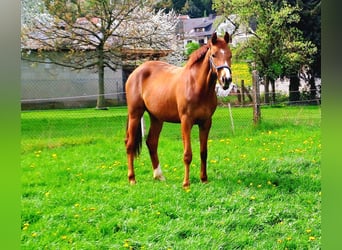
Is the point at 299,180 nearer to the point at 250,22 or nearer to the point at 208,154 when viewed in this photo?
the point at 208,154

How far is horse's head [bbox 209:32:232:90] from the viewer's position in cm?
173

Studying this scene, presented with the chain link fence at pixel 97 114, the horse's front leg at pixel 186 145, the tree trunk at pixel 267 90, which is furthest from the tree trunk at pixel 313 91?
the horse's front leg at pixel 186 145

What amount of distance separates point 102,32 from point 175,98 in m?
0.41

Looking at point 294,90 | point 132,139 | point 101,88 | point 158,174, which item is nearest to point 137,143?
point 132,139

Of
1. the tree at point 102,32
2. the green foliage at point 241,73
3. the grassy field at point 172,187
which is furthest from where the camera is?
the green foliage at point 241,73

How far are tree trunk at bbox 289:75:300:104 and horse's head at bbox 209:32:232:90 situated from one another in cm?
39

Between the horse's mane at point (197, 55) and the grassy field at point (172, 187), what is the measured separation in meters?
0.24

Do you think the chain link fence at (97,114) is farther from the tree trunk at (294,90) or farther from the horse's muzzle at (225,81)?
the horse's muzzle at (225,81)

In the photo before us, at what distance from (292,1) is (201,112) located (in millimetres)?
642

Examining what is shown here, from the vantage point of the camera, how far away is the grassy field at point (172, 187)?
5.41 feet

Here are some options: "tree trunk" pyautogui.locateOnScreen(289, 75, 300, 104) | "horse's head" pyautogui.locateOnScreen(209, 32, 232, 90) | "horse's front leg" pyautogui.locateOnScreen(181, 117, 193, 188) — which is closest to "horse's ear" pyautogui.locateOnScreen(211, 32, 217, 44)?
"horse's head" pyautogui.locateOnScreen(209, 32, 232, 90)

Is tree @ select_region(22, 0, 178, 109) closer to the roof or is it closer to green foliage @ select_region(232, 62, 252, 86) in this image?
the roof

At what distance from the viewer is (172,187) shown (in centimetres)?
191

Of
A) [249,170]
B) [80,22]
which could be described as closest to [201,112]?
[249,170]
